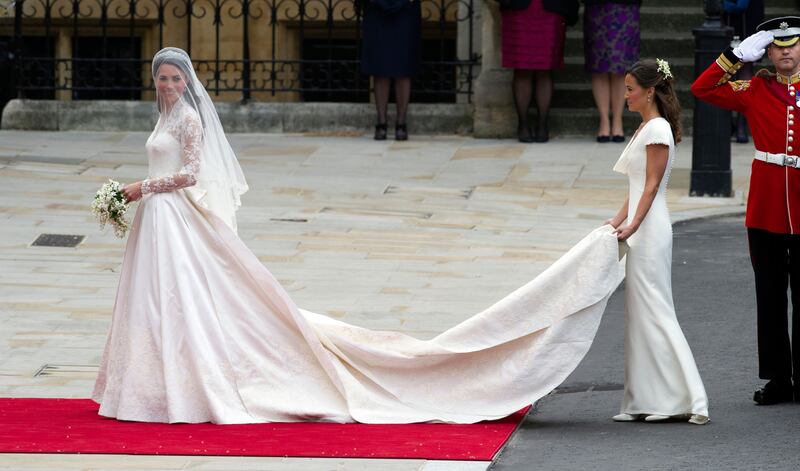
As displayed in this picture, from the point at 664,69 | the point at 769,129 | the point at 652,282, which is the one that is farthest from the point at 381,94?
the point at 652,282

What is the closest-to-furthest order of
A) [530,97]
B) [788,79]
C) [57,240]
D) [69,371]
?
[788,79]
[69,371]
[57,240]
[530,97]

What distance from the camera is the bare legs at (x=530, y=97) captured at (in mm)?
17875

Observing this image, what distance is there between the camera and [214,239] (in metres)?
8.41

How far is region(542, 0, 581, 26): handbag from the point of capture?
17.6 metres

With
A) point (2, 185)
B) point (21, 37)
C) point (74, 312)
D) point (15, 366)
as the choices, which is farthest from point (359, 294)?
point (21, 37)

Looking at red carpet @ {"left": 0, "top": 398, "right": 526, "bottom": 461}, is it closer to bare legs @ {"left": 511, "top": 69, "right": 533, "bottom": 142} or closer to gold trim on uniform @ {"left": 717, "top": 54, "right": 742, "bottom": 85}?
gold trim on uniform @ {"left": 717, "top": 54, "right": 742, "bottom": 85}

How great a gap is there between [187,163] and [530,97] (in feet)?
32.7

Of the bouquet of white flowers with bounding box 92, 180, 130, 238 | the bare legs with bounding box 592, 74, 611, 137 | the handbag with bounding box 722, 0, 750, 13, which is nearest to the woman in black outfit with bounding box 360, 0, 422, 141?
the bare legs with bounding box 592, 74, 611, 137

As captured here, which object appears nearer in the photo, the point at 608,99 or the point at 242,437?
the point at 242,437

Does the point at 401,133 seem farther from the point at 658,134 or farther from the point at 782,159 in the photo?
the point at 658,134

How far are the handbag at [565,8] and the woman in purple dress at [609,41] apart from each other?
113mm

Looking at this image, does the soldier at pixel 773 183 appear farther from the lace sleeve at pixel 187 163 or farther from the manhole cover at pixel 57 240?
the manhole cover at pixel 57 240

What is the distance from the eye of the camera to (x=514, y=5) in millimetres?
17625

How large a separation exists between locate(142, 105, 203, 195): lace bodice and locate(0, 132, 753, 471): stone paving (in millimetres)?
1220
